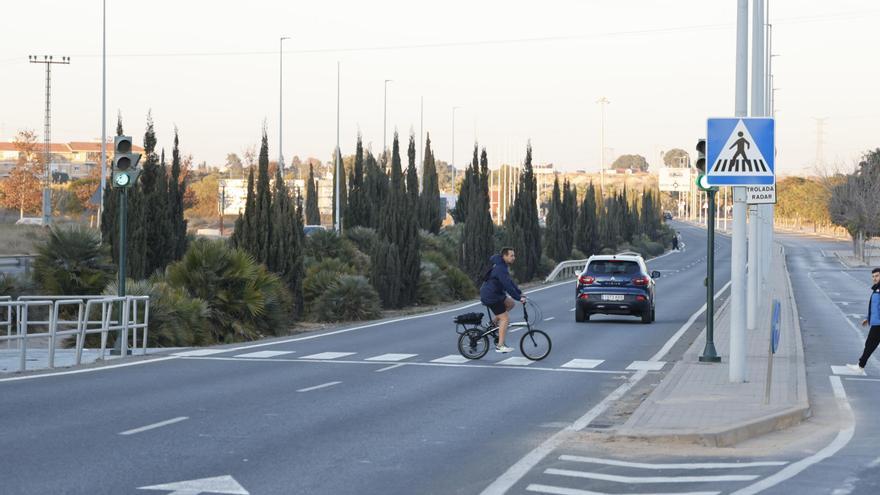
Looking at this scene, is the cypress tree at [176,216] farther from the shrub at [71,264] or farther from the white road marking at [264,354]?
the white road marking at [264,354]

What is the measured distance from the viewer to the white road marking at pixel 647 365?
74.4ft

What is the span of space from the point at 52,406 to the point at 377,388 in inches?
187

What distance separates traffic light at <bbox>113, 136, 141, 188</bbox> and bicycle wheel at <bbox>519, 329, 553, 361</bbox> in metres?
7.37

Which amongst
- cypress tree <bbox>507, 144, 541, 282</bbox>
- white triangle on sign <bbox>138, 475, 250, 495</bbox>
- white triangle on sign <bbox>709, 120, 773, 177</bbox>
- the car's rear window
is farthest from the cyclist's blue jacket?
cypress tree <bbox>507, 144, 541, 282</bbox>

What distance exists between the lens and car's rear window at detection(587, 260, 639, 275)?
35.1m

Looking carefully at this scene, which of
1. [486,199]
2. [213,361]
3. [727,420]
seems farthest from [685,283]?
[727,420]

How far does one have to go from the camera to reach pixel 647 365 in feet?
76.4

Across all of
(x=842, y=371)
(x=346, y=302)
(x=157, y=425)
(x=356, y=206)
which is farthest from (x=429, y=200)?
(x=157, y=425)

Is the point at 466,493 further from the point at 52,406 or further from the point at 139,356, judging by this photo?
the point at 139,356

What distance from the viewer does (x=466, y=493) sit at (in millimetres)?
10281

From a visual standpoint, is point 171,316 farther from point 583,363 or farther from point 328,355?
point 583,363

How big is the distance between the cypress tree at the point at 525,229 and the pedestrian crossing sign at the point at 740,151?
47.1m

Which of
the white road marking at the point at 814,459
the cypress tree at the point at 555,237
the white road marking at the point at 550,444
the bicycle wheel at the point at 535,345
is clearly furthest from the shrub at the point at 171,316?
the cypress tree at the point at 555,237

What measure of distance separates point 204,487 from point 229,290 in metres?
20.3
